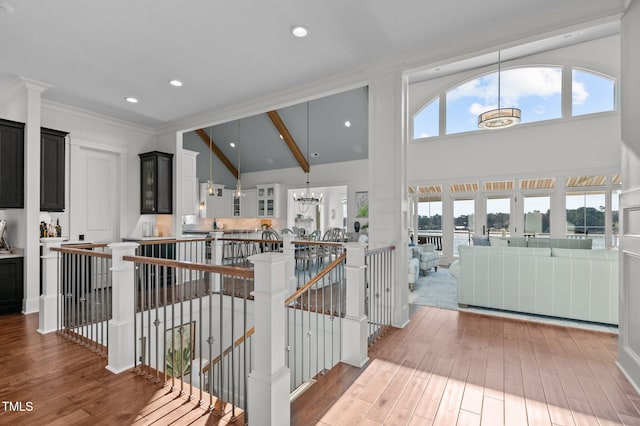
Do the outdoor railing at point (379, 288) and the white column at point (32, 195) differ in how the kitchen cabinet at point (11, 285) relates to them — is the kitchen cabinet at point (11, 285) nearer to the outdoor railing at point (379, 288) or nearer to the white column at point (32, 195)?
the white column at point (32, 195)

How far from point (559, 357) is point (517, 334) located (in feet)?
1.82

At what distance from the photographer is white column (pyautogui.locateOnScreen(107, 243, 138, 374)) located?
259 centimetres

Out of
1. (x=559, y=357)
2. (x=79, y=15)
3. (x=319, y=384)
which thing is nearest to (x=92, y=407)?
(x=319, y=384)

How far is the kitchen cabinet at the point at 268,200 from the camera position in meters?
10.6

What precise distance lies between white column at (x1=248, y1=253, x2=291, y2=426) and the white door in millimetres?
4945

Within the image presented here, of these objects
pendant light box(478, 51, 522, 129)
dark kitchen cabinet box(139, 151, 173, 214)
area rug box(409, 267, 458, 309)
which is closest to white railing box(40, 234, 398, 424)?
dark kitchen cabinet box(139, 151, 173, 214)

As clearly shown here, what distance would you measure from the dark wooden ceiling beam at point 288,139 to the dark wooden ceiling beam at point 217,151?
97.5 inches

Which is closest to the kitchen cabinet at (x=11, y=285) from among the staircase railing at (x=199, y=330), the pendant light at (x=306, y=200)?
the staircase railing at (x=199, y=330)

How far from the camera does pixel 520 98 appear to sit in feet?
24.3

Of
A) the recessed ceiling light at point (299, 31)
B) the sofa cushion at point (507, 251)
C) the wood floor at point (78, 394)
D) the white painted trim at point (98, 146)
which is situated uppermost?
the recessed ceiling light at point (299, 31)

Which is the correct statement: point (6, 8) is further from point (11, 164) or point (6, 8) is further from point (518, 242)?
point (518, 242)

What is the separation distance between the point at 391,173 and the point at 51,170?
181 inches

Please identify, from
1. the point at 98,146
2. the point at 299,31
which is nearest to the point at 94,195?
the point at 98,146

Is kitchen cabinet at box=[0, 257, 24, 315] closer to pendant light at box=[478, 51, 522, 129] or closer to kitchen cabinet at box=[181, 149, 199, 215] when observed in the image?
kitchen cabinet at box=[181, 149, 199, 215]
